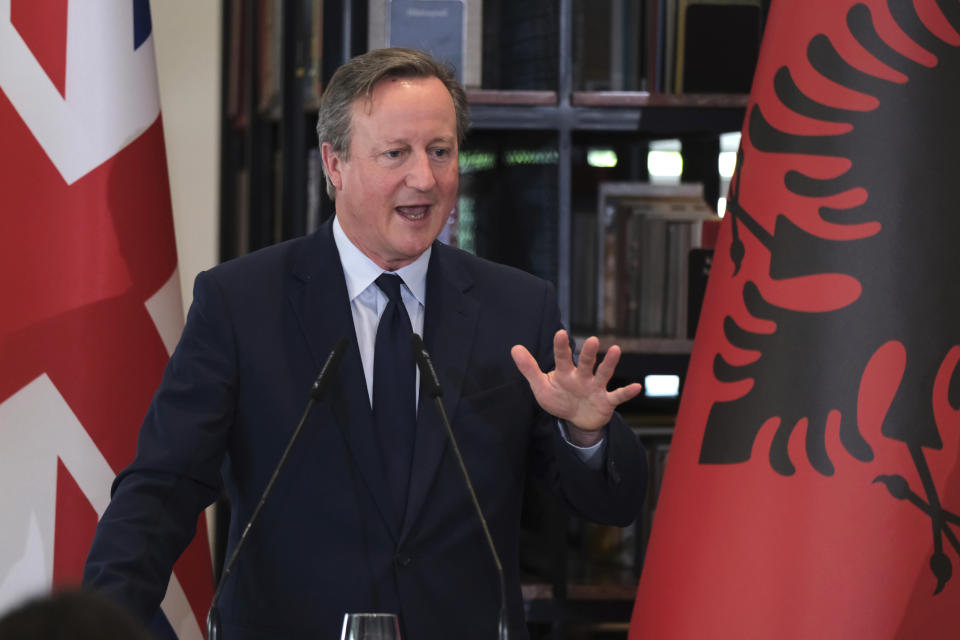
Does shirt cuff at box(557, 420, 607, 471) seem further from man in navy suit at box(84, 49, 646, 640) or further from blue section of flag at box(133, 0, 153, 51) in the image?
blue section of flag at box(133, 0, 153, 51)

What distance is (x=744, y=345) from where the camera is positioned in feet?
5.63

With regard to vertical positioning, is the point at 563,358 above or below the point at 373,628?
above

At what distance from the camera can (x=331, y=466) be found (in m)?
1.67

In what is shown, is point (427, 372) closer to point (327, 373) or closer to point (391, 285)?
point (327, 373)

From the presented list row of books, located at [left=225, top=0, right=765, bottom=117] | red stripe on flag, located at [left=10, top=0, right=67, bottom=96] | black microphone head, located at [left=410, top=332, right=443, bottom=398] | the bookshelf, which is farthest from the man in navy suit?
row of books, located at [left=225, top=0, right=765, bottom=117]

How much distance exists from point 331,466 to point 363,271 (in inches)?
11.7

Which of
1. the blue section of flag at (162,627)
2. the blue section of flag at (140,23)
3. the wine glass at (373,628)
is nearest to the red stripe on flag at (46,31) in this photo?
the blue section of flag at (140,23)

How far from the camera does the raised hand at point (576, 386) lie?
1.50 metres

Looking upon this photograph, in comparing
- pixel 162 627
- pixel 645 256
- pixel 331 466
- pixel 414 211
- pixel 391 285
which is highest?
pixel 414 211

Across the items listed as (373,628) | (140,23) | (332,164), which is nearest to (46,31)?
(140,23)

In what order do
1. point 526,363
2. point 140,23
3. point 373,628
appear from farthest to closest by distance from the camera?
point 140,23, point 526,363, point 373,628

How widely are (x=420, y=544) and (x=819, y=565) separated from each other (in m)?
0.55

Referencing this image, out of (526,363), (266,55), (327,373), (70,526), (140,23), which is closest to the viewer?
(327,373)

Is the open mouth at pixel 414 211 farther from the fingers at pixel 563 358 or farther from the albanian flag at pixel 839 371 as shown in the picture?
the albanian flag at pixel 839 371
